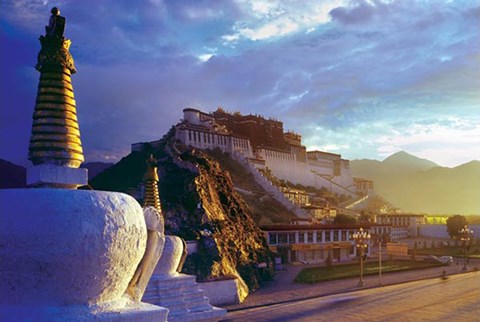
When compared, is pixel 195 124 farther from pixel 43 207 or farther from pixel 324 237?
pixel 43 207

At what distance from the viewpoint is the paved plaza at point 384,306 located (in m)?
24.4

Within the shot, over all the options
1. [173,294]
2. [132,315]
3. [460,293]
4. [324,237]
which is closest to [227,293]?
[173,294]

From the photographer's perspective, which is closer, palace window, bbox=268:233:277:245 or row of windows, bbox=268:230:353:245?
palace window, bbox=268:233:277:245

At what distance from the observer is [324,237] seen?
51.8m

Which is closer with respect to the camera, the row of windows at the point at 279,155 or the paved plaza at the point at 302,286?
the paved plaza at the point at 302,286

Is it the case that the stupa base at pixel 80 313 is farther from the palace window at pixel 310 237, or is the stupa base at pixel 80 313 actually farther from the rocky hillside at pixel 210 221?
the palace window at pixel 310 237

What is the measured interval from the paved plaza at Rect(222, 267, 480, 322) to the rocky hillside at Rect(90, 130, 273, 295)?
4.74 meters

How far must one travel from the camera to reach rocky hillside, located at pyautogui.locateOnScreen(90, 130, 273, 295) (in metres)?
30.6

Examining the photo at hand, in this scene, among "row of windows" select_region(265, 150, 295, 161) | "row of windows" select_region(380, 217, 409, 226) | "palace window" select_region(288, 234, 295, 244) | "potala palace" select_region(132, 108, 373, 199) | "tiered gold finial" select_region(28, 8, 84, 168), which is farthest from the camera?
"row of windows" select_region(265, 150, 295, 161)

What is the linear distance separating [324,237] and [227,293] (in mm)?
25722

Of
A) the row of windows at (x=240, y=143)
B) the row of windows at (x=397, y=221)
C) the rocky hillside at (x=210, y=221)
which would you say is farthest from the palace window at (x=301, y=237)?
the row of windows at (x=397, y=221)

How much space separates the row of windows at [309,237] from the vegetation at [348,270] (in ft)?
15.5

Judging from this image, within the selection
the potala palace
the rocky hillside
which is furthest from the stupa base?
the potala palace

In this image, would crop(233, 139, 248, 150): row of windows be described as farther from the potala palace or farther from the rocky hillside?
Answer: the rocky hillside
